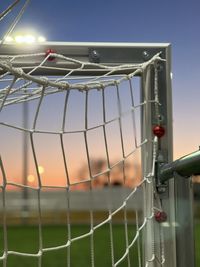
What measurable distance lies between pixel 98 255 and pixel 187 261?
6.11 meters

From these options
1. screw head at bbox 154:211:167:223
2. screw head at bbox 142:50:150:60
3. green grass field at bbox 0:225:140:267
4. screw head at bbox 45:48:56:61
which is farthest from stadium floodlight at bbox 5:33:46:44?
green grass field at bbox 0:225:140:267

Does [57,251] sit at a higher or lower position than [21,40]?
lower

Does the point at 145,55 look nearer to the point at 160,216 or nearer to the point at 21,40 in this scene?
the point at 160,216

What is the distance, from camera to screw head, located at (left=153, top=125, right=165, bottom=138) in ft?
2.79

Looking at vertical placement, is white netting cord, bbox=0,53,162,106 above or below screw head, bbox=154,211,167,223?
above

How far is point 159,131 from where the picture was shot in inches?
33.5

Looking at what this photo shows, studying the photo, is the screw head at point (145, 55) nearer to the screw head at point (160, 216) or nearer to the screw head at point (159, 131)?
the screw head at point (159, 131)

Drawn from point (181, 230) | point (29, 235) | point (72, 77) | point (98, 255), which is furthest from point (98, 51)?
point (29, 235)

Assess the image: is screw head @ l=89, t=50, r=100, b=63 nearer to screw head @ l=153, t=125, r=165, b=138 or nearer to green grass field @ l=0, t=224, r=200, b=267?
screw head @ l=153, t=125, r=165, b=138

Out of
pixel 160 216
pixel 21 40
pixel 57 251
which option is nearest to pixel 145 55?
pixel 160 216

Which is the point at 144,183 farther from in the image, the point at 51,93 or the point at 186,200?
the point at 51,93

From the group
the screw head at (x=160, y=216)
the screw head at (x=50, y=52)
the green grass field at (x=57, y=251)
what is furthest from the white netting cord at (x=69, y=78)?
the green grass field at (x=57, y=251)

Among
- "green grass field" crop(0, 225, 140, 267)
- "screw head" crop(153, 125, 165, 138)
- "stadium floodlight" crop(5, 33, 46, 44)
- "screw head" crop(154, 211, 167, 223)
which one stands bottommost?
"green grass field" crop(0, 225, 140, 267)

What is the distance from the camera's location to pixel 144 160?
2.88 ft
